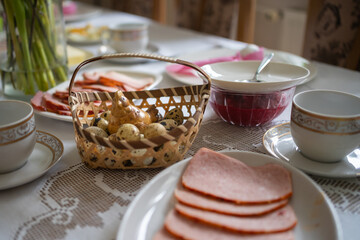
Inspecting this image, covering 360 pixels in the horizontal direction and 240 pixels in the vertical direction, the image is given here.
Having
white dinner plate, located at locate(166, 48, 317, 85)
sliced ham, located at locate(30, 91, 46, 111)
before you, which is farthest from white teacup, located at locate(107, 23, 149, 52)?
sliced ham, located at locate(30, 91, 46, 111)

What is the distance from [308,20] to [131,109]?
1053 millimetres

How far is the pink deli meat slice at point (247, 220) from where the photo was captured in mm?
408

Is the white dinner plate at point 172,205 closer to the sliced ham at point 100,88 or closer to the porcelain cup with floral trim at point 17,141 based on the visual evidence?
the porcelain cup with floral trim at point 17,141

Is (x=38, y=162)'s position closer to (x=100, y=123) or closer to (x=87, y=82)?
(x=100, y=123)

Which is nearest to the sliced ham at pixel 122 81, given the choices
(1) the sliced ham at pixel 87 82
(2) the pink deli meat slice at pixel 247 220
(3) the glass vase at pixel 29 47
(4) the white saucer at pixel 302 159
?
(1) the sliced ham at pixel 87 82

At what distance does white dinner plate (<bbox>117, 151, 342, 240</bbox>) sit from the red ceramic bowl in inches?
7.7

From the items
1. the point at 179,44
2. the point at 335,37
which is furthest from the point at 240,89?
the point at 335,37

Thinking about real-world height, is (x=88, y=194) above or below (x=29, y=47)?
below

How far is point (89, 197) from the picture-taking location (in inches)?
21.0

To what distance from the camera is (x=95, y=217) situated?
490mm

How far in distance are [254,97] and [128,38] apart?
0.66 m

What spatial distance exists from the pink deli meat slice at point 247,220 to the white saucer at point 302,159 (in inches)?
5.3

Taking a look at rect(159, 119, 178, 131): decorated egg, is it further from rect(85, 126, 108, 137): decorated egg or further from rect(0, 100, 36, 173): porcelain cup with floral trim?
rect(0, 100, 36, 173): porcelain cup with floral trim

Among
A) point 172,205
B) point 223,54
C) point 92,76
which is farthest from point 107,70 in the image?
point 172,205
